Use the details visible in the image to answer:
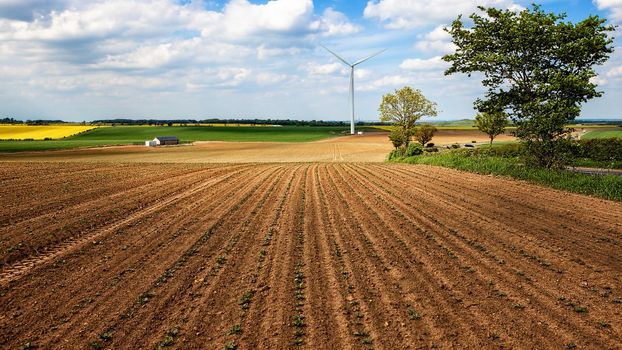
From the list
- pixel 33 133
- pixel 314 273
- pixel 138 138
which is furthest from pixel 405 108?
pixel 33 133

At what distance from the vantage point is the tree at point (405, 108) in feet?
244

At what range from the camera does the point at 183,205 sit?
23625 millimetres

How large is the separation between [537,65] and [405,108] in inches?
1696

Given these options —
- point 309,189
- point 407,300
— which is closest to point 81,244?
point 407,300

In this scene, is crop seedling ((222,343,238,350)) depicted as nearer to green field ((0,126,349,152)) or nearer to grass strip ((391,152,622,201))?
grass strip ((391,152,622,201))

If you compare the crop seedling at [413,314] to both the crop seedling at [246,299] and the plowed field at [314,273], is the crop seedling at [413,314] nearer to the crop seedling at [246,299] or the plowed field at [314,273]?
the plowed field at [314,273]

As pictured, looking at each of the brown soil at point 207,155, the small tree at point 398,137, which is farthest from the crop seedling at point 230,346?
the small tree at point 398,137

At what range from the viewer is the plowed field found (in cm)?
906

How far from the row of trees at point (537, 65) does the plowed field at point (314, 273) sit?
329 inches

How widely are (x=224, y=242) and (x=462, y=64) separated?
1097 inches

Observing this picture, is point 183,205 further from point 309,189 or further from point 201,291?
point 201,291

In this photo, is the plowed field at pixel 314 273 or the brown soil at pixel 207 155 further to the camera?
the brown soil at pixel 207 155

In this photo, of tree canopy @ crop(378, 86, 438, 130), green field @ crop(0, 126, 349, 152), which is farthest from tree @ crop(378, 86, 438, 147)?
green field @ crop(0, 126, 349, 152)

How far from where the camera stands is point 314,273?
1234cm
